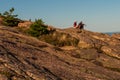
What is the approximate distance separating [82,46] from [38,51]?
262 inches

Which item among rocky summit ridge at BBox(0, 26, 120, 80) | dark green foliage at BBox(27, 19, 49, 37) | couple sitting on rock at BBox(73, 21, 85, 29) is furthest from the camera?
couple sitting on rock at BBox(73, 21, 85, 29)

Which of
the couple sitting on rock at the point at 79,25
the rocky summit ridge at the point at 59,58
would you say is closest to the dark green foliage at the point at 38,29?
the rocky summit ridge at the point at 59,58

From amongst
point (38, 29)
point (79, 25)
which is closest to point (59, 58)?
point (38, 29)

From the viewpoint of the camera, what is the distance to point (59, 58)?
71.5 feet

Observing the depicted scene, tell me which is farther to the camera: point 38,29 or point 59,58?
point 38,29

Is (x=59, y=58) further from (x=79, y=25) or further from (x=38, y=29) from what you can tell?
(x=79, y=25)

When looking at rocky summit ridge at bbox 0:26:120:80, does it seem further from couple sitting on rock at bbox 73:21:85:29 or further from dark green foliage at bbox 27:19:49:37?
couple sitting on rock at bbox 73:21:85:29

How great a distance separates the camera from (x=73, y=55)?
24.1 metres

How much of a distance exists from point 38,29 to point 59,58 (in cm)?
815

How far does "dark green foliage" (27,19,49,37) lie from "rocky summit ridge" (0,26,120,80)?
802 millimetres

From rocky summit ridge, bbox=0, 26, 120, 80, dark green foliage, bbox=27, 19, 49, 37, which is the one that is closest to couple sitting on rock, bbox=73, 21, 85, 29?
rocky summit ridge, bbox=0, 26, 120, 80

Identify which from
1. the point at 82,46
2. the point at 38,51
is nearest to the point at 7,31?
the point at 38,51

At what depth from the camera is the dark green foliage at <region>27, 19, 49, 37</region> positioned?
94.3ft

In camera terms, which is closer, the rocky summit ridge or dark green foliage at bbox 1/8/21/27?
the rocky summit ridge
